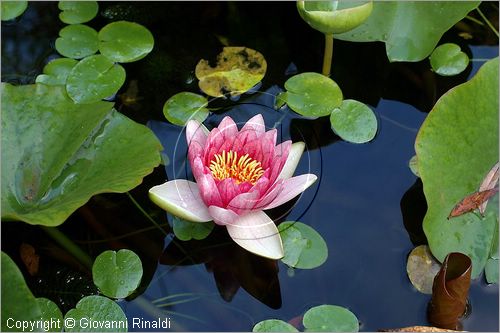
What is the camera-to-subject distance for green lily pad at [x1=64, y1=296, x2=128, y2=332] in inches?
74.8

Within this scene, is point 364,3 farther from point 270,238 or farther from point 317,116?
point 270,238

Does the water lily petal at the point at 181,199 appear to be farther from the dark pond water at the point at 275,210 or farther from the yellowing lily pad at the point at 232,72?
the yellowing lily pad at the point at 232,72

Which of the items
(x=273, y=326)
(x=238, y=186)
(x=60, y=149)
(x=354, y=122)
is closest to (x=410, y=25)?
(x=354, y=122)

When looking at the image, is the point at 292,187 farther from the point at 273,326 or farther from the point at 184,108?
the point at 184,108

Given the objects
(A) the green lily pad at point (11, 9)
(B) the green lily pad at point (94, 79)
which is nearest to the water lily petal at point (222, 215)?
(B) the green lily pad at point (94, 79)

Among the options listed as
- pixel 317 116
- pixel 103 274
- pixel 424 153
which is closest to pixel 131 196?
pixel 103 274

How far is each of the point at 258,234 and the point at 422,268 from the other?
1.71ft

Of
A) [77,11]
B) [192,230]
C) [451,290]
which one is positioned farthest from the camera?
[77,11]

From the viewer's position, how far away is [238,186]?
1.92 m

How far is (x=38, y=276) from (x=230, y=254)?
1.98 feet

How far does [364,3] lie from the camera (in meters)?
2.33

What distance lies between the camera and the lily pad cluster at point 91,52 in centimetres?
234

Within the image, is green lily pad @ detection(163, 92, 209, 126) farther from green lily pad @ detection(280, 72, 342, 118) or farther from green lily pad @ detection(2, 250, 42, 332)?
green lily pad @ detection(2, 250, 42, 332)

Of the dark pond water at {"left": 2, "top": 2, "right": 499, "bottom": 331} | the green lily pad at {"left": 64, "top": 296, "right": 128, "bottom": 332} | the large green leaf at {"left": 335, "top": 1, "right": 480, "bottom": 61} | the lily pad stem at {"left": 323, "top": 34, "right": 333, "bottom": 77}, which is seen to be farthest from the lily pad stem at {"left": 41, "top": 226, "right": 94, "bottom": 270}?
the large green leaf at {"left": 335, "top": 1, "right": 480, "bottom": 61}
